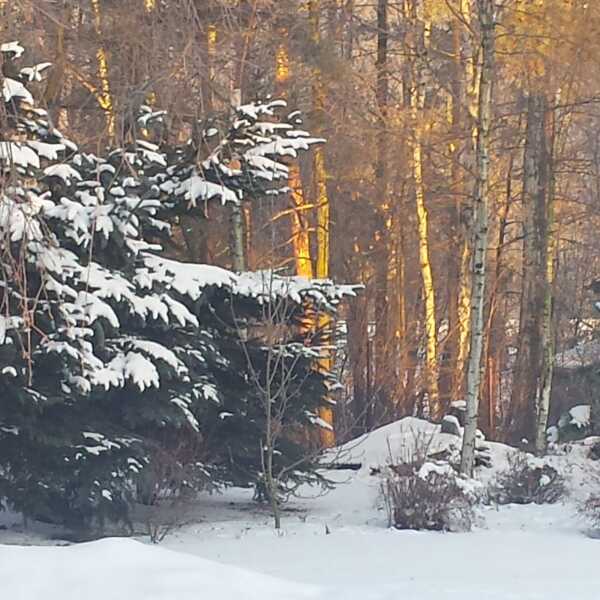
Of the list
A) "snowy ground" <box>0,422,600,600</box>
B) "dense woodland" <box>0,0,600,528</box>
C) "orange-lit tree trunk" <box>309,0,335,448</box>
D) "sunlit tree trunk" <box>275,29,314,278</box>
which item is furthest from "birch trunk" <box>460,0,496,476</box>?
"sunlit tree trunk" <box>275,29,314,278</box>

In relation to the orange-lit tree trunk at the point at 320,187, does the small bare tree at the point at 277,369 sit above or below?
below

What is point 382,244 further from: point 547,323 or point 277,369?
point 277,369

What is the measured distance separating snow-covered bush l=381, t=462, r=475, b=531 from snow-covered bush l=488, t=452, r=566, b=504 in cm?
171

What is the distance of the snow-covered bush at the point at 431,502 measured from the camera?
30.2 ft

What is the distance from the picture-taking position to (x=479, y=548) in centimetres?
812

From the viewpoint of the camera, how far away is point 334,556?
7.62 metres

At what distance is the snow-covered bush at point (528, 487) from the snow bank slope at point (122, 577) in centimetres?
657

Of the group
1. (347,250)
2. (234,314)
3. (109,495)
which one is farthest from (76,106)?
(347,250)

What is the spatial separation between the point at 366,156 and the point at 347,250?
340 centimetres

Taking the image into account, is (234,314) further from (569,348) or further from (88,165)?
(569,348)

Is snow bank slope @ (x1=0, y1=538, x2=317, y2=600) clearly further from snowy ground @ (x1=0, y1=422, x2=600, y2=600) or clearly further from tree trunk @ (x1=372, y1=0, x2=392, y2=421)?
tree trunk @ (x1=372, y1=0, x2=392, y2=421)

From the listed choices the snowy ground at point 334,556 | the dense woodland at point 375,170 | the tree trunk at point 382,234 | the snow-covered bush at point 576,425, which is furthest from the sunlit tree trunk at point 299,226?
the snow-covered bush at point 576,425

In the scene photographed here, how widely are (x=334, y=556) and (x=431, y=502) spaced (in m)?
1.88

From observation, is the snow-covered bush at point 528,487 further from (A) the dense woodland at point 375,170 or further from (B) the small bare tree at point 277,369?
(B) the small bare tree at point 277,369
